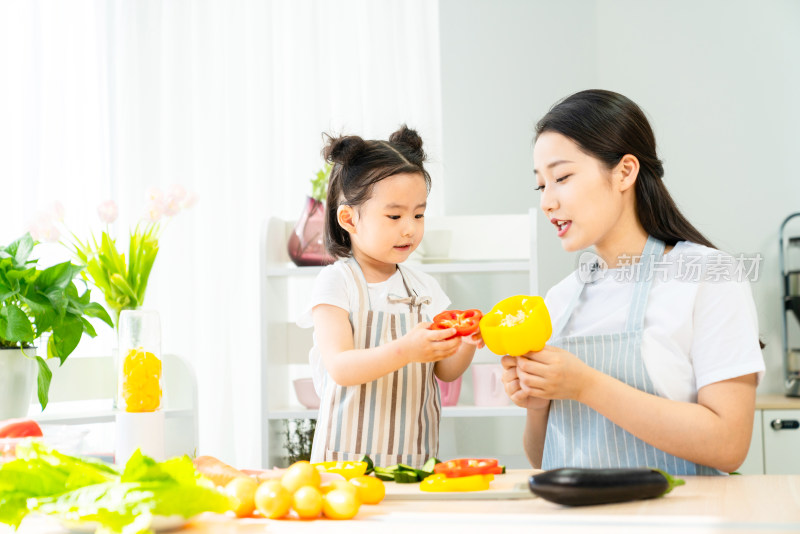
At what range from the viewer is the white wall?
273 cm

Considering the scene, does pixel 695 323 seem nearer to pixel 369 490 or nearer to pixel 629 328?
pixel 629 328

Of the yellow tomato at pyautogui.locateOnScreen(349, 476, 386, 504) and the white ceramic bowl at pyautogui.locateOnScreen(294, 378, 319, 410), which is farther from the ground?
the yellow tomato at pyautogui.locateOnScreen(349, 476, 386, 504)

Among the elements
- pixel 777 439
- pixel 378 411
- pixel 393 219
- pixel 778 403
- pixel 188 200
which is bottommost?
pixel 777 439

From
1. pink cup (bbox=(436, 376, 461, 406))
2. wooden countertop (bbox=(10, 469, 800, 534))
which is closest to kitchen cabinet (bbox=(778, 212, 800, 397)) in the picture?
Result: pink cup (bbox=(436, 376, 461, 406))

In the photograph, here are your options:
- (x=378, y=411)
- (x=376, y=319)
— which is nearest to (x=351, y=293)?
(x=376, y=319)

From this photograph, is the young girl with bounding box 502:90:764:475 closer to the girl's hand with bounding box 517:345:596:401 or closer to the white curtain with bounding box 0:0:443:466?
the girl's hand with bounding box 517:345:596:401

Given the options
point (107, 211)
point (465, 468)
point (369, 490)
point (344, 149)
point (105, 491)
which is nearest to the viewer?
point (105, 491)

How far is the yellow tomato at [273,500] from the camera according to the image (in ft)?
2.32

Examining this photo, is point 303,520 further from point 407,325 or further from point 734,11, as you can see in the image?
point 734,11

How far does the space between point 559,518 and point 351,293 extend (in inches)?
32.4

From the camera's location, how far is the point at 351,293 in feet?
4.72

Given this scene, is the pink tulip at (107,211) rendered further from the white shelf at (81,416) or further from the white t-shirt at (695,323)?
the white t-shirt at (695,323)

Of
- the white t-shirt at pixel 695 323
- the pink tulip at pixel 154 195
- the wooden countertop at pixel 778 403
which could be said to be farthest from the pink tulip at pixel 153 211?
the wooden countertop at pixel 778 403

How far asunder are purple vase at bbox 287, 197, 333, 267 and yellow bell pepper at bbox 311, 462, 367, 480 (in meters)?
1.30
